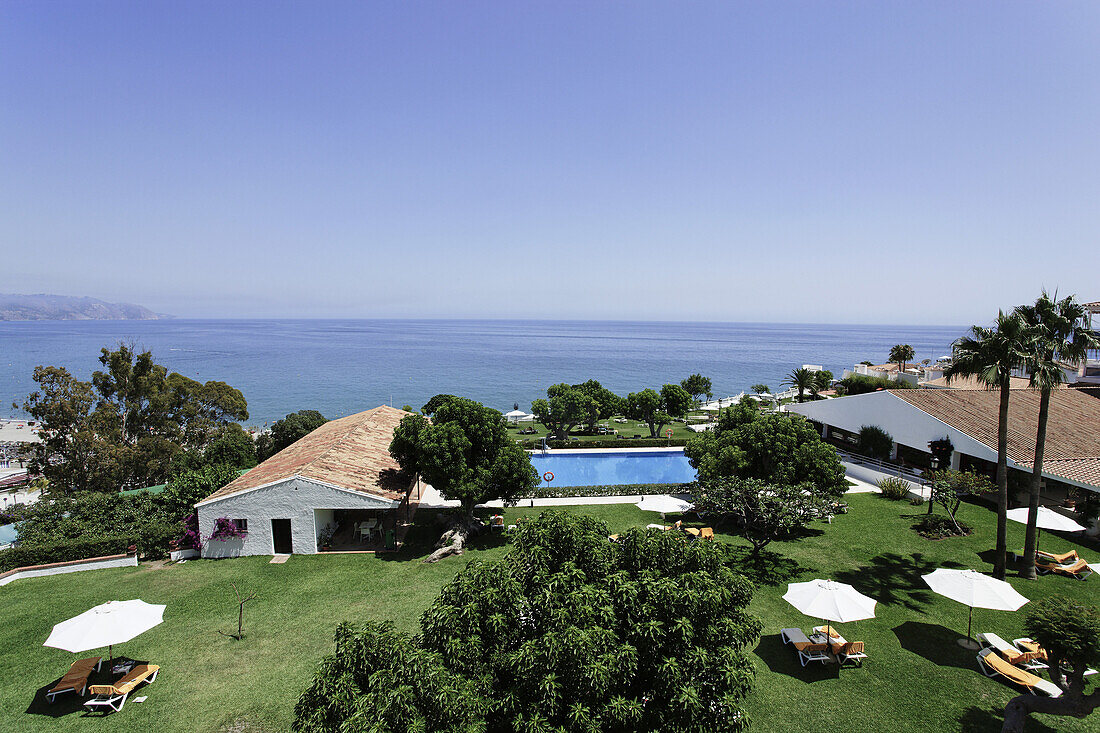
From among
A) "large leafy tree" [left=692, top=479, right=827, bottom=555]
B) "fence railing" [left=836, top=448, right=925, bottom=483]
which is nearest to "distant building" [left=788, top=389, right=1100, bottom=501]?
"fence railing" [left=836, top=448, right=925, bottom=483]

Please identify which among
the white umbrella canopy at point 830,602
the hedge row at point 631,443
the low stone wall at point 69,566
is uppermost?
the white umbrella canopy at point 830,602

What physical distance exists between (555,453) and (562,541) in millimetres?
30673

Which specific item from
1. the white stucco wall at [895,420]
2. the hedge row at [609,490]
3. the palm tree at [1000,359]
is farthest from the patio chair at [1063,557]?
the hedge row at [609,490]

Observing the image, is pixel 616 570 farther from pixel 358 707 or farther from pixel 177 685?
pixel 177 685

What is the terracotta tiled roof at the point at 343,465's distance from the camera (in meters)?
21.5

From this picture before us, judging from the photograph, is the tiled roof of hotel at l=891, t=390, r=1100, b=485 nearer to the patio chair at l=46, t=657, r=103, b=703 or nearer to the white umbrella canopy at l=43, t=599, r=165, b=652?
the white umbrella canopy at l=43, t=599, r=165, b=652

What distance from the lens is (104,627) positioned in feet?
A: 40.7

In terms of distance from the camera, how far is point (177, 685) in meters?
12.6

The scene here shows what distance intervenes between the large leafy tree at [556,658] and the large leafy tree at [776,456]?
15.0 m

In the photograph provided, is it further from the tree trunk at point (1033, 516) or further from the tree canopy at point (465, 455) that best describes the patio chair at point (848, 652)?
the tree canopy at point (465, 455)

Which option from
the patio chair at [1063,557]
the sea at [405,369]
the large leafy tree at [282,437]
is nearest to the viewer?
the patio chair at [1063,557]

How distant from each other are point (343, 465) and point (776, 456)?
1959 cm

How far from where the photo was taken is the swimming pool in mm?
35094

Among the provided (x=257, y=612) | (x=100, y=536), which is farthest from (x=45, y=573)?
(x=257, y=612)
